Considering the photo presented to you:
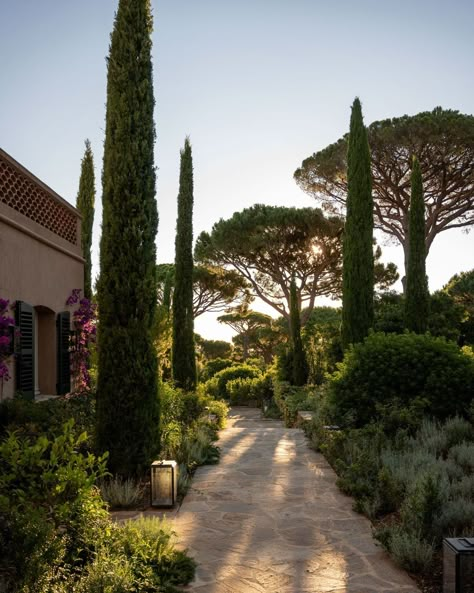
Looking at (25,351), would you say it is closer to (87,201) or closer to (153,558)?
(153,558)

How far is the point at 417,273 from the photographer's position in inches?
659

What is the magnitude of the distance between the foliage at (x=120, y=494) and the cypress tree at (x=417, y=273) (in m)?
12.4

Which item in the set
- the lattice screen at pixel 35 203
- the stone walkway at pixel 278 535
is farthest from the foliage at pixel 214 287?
the stone walkway at pixel 278 535

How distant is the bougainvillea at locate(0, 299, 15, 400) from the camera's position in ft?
22.4

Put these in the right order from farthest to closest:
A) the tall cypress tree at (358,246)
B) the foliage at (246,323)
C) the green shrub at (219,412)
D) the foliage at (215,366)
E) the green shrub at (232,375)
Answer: the foliage at (246,323) < the foliage at (215,366) < the green shrub at (232,375) < the tall cypress tree at (358,246) < the green shrub at (219,412)

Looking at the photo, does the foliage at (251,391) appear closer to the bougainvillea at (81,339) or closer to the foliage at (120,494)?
the bougainvillea at (81,339)

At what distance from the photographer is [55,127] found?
7535 millimetres

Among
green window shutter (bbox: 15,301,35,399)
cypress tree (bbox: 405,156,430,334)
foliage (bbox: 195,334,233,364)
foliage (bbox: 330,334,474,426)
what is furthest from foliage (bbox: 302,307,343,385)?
foliage (bbox: 195,334,233,364)

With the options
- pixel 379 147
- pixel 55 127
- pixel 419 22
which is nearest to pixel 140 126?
pixel 55 127

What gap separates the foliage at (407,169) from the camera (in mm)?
19266

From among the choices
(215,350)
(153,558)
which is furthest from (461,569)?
(215,350)

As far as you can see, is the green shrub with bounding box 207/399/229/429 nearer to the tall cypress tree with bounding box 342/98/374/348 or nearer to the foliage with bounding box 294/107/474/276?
the tall cypress tree with bounding box 342/98/374/348

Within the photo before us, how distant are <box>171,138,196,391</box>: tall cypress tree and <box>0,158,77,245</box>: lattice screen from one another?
4511 millimetres

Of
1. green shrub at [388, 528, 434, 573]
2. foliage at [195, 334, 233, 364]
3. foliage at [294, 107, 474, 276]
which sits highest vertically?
foliage at [294, 107, 474, 276]
